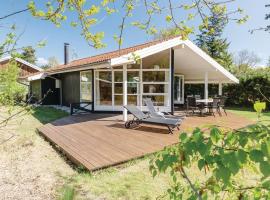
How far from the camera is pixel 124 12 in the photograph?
337cm

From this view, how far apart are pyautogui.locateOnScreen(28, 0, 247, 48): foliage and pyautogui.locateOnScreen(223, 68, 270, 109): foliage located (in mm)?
17799

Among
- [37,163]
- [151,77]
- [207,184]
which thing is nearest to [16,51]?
[207,184]

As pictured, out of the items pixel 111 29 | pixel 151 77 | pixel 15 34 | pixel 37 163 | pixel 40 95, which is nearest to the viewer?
pixel 15 34

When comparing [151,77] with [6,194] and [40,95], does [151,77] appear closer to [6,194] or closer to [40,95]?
[6,194]

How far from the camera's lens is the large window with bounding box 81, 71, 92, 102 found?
1523cm

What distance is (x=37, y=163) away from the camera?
20.0 feet

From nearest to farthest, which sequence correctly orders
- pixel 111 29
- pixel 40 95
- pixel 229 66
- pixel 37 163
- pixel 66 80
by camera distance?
pixel 111 29
pixel 37 163
pixel 66 80
pixel 40 95
pixel 229 66

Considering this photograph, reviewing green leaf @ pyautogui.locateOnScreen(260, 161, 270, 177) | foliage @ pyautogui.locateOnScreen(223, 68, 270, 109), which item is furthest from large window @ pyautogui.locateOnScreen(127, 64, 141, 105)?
green leaf @ pyautogui.locateOnScreen(260, 161, 270, 177)

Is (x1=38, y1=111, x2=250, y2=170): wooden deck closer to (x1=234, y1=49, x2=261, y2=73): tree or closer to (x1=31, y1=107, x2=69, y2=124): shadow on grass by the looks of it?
(x1=31, y1=107, x2=69, y2=124): shadow on grass

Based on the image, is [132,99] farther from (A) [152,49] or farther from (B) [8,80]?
(B) [8,80]

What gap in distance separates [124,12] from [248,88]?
20.5 metres

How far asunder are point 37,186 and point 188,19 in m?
4.03

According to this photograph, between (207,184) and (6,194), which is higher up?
(207,184)

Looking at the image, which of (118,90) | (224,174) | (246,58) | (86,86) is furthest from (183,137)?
(246,58)
